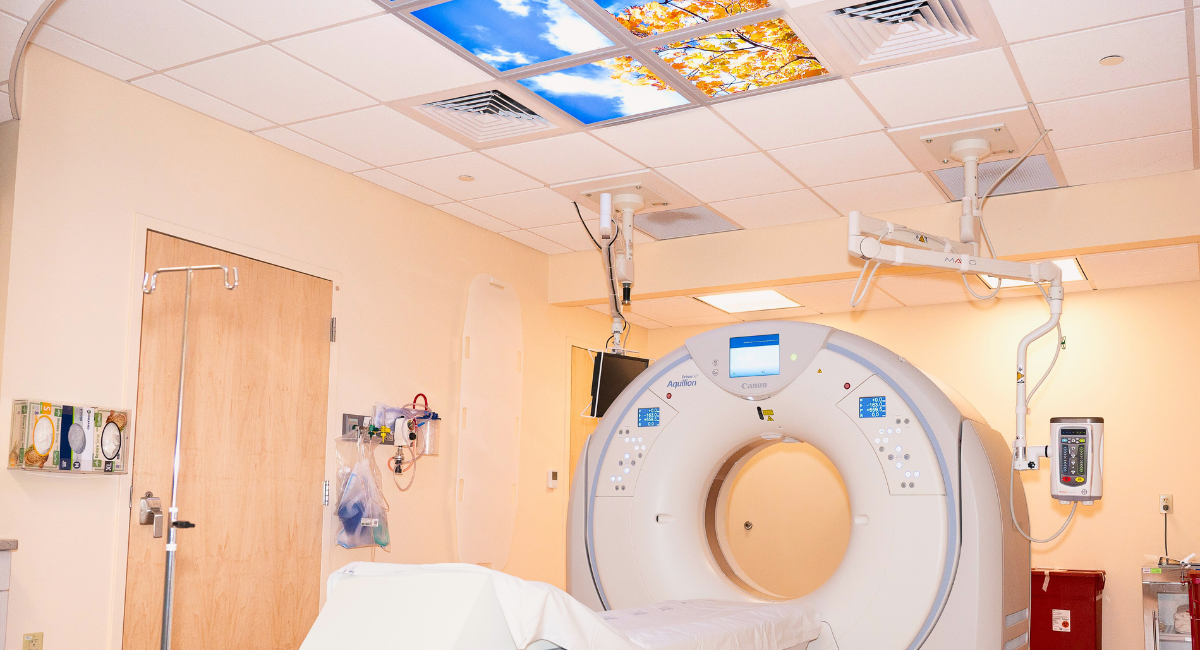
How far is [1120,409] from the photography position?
4.95 metres

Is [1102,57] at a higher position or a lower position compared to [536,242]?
higher

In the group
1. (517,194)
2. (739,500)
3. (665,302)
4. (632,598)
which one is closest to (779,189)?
(517,194)

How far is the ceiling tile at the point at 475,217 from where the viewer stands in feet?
14.5

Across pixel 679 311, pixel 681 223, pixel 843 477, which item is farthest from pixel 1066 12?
pixel 679 311

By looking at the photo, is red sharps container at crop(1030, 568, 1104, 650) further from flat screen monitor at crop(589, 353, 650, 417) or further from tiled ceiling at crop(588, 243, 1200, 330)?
flat screen monitor at crop(589, 353, 650, 417)

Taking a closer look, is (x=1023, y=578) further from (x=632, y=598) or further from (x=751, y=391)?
(x=632, y=598)

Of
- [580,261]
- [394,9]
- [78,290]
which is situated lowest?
[78,290]

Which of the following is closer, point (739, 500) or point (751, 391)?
point (751, 391)

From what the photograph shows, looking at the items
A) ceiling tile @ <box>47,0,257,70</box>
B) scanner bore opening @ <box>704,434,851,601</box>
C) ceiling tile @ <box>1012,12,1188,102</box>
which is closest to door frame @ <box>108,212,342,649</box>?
ceiling tile @ <box>47,0,257,70</box>

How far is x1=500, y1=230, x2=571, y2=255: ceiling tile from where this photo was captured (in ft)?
16.0

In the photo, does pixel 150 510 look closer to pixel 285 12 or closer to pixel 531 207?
pixel 285 12

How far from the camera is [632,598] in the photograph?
124 inches

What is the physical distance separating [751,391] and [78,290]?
2.11m

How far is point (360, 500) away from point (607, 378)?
1.10 metres
